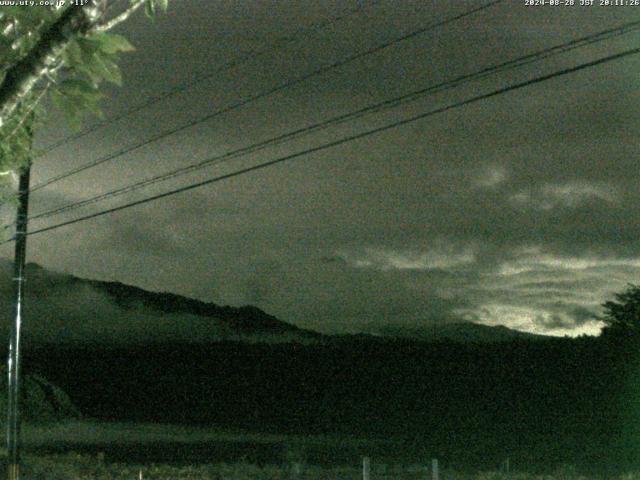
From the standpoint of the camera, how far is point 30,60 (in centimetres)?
474

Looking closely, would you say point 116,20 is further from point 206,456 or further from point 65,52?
point 206,456

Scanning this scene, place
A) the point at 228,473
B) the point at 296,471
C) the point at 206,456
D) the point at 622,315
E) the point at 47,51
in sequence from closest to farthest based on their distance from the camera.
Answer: the point at 47,51
the point at 296,471
the point at 228,473
the point at 206,456
the point at 622,315

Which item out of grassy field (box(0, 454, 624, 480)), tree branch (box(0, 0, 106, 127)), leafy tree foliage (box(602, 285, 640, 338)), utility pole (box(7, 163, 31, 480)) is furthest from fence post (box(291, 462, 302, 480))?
leafy tree foliage (box(602, 285, 640, 338))

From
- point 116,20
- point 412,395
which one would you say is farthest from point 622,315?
point 116,20

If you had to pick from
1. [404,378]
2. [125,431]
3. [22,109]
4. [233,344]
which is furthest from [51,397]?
[233,344]

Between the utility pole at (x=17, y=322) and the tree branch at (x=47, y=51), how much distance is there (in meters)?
15.7

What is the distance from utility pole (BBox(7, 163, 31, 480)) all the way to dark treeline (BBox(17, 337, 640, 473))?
15.3m

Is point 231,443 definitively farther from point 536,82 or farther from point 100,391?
point 536,82

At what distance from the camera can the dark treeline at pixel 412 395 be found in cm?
4338

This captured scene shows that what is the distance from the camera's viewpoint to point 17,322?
20969mm

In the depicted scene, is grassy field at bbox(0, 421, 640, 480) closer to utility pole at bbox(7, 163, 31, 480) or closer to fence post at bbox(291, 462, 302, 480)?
fence post at bbox(291, 462, 302, 480)

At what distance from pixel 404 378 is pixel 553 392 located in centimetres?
1812

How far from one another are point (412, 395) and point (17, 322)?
1877 inches

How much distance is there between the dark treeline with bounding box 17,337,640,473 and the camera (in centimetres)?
4338
